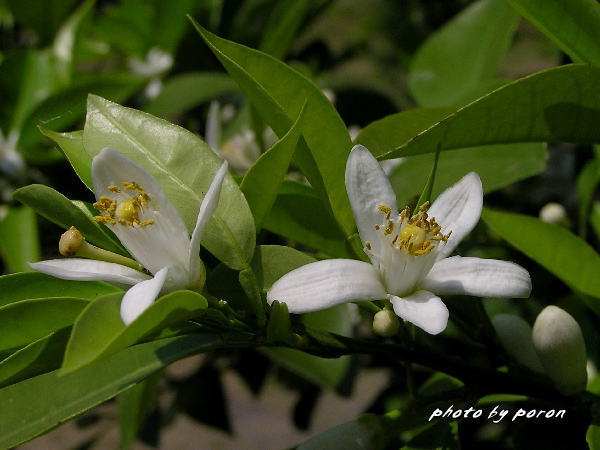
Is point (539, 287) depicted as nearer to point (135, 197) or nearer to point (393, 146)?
point (393, 146)

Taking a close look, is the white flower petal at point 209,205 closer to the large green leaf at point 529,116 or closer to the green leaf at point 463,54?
the large green leaf at point 529,116

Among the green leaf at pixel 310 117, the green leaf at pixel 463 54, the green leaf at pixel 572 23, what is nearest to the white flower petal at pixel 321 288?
the green leaf at pixel 310 117

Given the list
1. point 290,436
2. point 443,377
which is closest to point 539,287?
point 443,377

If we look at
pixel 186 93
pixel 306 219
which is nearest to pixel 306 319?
pixel 306 219

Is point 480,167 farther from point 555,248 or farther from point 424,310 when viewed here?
point 424,310

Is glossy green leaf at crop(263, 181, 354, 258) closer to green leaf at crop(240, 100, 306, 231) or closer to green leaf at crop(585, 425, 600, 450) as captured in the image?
green leaf at crop(240, 100, 306, 231)
